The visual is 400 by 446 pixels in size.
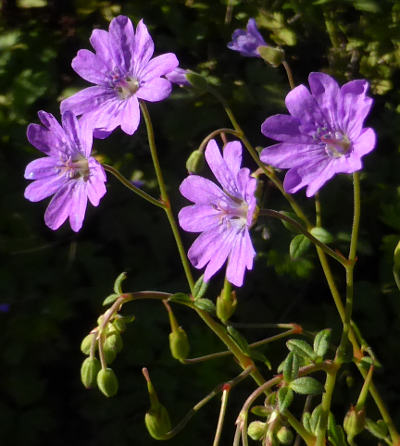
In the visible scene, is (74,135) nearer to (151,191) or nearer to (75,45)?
(151,191)

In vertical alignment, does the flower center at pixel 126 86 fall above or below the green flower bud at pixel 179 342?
above

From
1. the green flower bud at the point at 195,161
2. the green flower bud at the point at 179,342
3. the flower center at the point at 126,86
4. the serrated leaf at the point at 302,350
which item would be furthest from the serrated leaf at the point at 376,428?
the flower center at the point at 126,86

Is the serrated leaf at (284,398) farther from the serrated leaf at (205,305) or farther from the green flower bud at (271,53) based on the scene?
the green flower bud at (271,53)

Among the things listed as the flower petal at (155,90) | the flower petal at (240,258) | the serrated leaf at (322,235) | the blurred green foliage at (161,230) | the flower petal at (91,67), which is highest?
the flower petal at (155,90)

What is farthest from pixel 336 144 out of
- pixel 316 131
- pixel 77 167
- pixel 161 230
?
pixel 161 230

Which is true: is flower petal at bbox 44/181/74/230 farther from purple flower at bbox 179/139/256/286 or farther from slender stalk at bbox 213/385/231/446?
slender stalk at bbox 213/385/231/446

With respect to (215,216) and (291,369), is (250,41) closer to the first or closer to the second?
(215,216)
